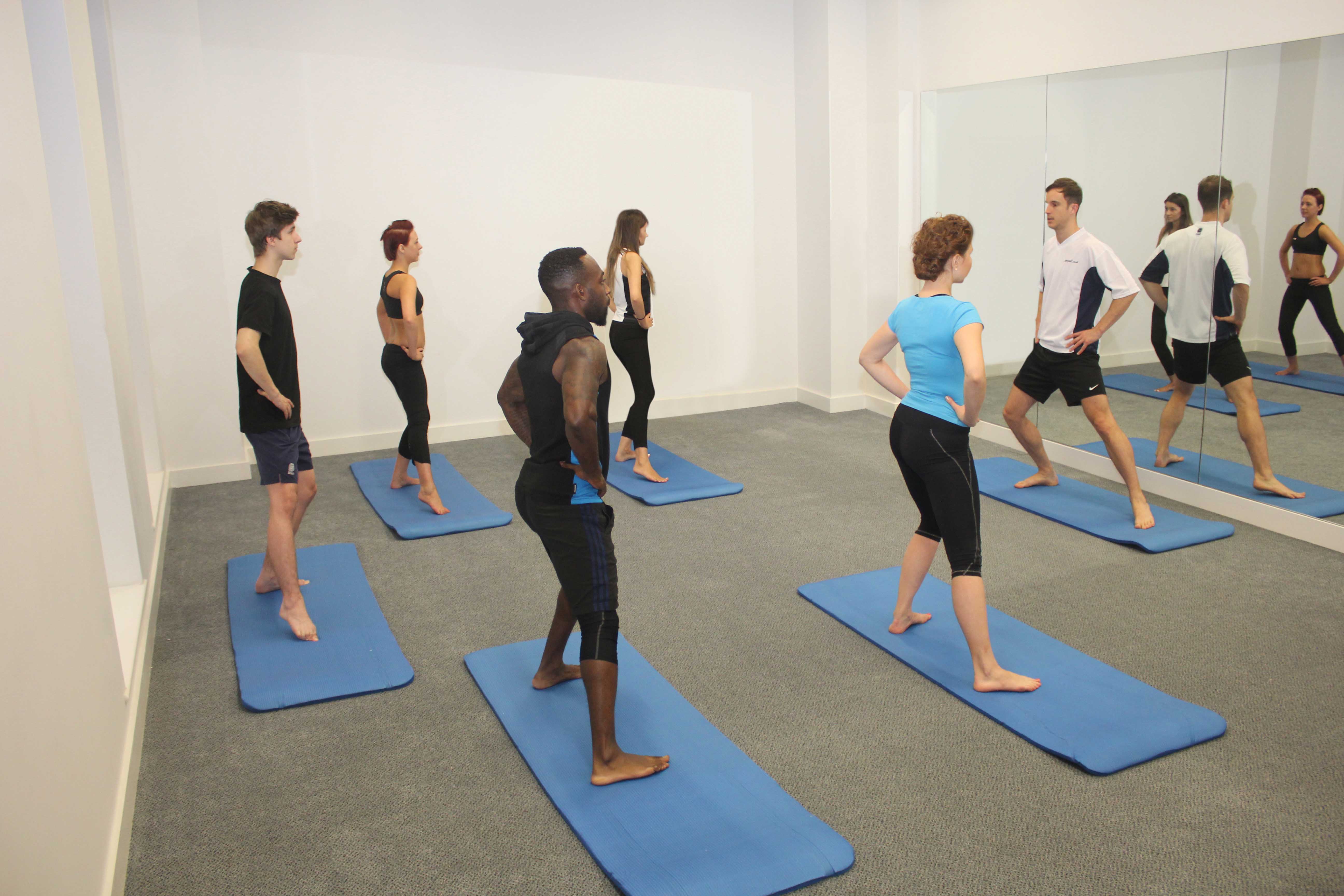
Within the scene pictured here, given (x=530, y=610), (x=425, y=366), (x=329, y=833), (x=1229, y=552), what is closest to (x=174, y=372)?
(x=425, y=366)

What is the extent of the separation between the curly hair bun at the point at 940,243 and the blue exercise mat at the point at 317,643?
211 cm

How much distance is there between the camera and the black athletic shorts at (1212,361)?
4.34m

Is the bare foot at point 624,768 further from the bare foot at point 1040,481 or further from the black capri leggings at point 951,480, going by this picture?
the bare foot at point 1040,481

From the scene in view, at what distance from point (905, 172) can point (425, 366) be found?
3475 mm

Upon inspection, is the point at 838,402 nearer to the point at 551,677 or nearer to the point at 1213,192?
the point at 1213,192

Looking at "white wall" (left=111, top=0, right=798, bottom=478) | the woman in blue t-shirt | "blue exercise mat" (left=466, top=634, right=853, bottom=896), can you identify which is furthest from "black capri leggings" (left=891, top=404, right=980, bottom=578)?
"white wall" (left=111, top=0, right=798, bottom=478)

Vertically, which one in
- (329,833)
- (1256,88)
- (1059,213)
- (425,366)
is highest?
(1256,88)

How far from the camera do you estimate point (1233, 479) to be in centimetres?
445

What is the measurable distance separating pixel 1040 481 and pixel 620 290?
2.42 m

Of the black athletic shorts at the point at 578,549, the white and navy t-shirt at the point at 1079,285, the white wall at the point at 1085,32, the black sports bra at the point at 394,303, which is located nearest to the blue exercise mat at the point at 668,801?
the black athletic shorts at the point at 578,549

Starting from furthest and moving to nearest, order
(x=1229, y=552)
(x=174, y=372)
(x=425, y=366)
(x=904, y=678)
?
(x=425, y=366)
(x=174, y=372)
(x=1229, y=552)
(x=904, y=678)

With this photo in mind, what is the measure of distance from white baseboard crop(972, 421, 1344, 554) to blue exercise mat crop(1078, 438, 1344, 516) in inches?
0.9

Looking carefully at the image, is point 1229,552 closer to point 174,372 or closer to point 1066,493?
point 1066,493

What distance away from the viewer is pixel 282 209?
A: 3.25 meters
